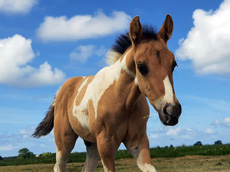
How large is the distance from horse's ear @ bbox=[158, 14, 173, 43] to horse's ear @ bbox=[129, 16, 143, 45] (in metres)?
0.37

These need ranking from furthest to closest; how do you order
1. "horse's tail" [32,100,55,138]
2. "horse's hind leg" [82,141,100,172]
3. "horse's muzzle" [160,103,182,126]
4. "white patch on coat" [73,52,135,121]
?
"horse's tail" [32,100,55,138] → "horse's hind leg" [82,141,100,172] → "white patch on coat" [73,52,135,121] → "horse's muzzle" [160,103,182,126]

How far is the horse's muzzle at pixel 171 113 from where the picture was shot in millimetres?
3469

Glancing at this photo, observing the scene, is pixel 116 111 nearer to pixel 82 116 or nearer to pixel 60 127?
pixel 82 116

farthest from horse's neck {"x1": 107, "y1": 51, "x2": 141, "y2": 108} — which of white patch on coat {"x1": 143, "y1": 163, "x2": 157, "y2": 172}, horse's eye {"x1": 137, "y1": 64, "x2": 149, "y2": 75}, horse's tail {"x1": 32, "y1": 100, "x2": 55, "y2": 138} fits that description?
horse's tail {"x1": 32, "y1": 100, "x2": 55, "y2": 138}

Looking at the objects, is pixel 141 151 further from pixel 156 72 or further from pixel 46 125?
pixel 46 125

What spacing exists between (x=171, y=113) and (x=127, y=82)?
1.04 metres

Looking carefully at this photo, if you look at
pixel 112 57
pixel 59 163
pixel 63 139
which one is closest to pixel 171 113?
pixel 112 57

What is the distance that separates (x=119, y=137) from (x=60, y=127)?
2.03 metres

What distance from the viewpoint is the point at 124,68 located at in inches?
171

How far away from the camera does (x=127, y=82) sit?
433 cm

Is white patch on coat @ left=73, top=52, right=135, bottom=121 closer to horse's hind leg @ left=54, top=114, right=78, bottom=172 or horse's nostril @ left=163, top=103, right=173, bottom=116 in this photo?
horse's hind leg @ left=54, top=114, right=78, bottom=172

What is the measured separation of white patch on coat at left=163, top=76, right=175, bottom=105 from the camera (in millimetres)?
3541

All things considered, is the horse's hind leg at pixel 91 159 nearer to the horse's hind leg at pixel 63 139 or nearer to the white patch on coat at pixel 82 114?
the horse's hind leg at pixel 63 139

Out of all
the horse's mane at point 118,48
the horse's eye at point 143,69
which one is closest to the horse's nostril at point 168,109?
the horse's eye at point 143,69
